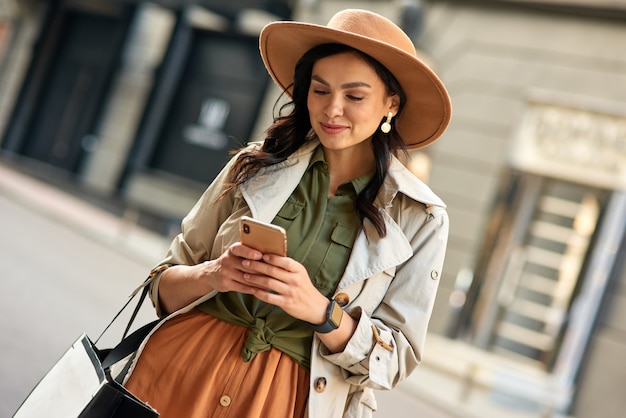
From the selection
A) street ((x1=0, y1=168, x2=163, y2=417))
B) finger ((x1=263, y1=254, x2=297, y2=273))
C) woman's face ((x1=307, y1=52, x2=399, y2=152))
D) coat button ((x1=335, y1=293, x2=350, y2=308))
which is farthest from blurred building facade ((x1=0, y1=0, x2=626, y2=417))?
finger ((x1=263, y1=254, x2=297, y2=273))

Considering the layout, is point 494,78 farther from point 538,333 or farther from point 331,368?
point 331,368

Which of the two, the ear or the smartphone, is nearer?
the smartphone

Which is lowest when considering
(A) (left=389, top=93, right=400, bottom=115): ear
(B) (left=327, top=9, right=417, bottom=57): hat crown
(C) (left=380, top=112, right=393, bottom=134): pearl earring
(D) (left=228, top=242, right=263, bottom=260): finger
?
(D) (left=228, top=242, right=263, bottom=260): finger

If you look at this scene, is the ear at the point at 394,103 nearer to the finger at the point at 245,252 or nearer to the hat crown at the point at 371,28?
the hat crown at the point at 371,28

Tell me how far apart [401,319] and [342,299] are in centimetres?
15

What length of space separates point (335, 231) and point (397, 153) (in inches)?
13.0

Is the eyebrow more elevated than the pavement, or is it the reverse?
the eyebrow

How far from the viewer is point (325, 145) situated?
1875 mm

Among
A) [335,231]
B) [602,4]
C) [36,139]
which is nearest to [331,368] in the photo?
[335,231]

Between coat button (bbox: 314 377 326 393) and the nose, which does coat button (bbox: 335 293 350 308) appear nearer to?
coat button (bbox: 314 377 326 393)

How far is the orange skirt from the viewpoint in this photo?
1798mm

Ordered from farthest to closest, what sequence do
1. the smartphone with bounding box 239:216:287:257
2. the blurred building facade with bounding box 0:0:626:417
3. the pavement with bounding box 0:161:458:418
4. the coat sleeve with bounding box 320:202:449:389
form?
1. the blurred building facade with bounding box 0:0:626:417
2. the pavement with bounding box 0:161:458:418
3. the coat sleeve with bounding box 320:202:449:389
4. the smartphone with bounding box 239:216:287:257

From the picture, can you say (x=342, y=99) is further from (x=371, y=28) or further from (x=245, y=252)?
(x=245, y=252)

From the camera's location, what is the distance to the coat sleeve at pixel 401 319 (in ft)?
5.84
